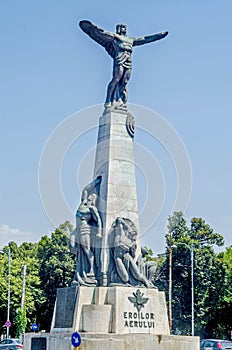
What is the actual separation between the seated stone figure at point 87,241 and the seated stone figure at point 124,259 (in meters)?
0.54

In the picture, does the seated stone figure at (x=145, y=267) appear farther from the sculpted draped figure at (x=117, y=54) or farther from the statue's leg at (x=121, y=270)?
the sculpted draped figure at (x=117, y=54)

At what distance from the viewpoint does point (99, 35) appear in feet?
82.0

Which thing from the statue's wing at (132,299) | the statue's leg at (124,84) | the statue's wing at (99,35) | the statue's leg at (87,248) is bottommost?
the statue's wing at (132,299)

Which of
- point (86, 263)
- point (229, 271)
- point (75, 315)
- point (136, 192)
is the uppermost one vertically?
point (229, 271)

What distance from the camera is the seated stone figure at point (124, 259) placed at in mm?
22234

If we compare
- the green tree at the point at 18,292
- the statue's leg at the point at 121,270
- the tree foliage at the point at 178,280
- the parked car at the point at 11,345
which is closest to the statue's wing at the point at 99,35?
the statue's leg at the point at 121,270

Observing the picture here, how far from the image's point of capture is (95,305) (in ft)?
70.3

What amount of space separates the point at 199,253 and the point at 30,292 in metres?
13.8

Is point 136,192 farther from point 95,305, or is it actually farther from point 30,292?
point 30,292

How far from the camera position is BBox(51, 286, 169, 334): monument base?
2139cm

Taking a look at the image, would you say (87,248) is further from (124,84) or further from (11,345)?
(11,345)

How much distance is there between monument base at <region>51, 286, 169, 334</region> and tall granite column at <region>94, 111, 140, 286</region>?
1.03 metres

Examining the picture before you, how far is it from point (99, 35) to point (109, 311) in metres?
9.83

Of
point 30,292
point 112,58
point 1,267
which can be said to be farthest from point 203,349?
point 1,267
